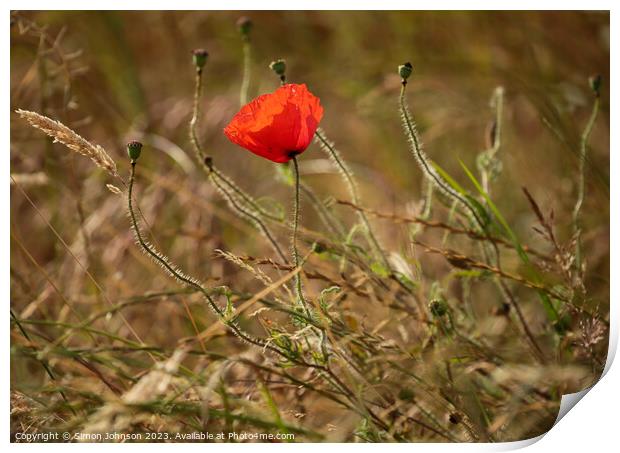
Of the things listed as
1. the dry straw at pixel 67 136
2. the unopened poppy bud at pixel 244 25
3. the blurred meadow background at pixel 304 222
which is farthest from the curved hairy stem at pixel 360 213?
the dry straw at pixel 67 136

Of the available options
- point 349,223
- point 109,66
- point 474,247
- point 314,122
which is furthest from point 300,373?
point 109,66

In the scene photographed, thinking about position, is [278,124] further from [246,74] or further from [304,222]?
[304,222]

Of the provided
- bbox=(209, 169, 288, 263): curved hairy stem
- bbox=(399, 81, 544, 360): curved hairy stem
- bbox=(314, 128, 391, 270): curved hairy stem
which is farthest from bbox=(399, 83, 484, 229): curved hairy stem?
bbox=(209, 169, 288, 263): curved hairy stem

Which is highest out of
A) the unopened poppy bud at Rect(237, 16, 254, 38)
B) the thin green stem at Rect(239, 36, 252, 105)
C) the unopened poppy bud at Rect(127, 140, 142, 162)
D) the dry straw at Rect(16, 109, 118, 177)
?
the unopened poppy bud at Rect(237, 16, 254, 38)

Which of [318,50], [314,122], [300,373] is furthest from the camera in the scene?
[318,50]

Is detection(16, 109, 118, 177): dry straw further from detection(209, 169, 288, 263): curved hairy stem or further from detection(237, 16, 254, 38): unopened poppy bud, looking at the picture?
detection(237, 16, 254, 38): unopened poppy bud
